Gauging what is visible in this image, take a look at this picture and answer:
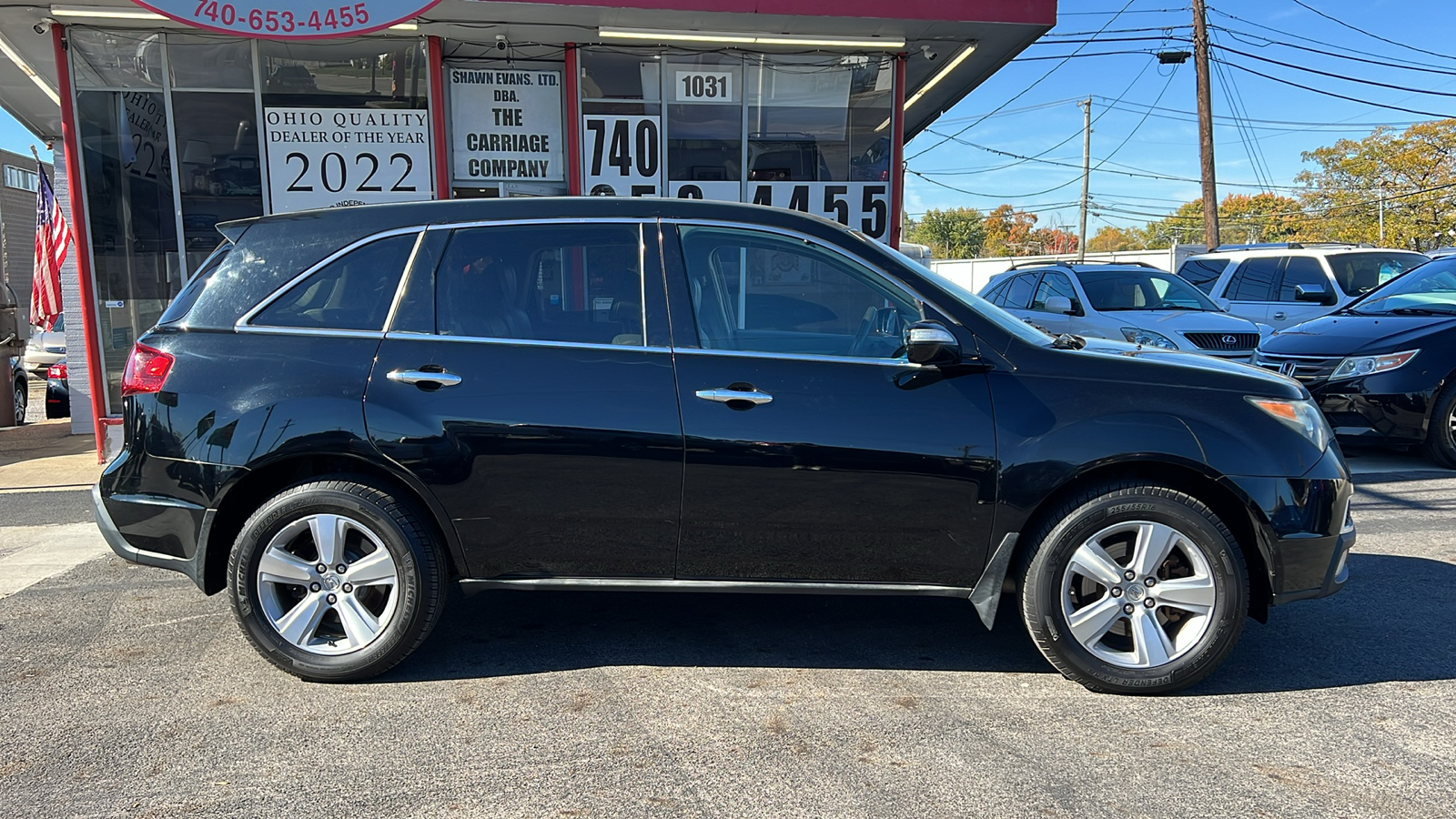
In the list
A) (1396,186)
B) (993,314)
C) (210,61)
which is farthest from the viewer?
Answer: (1396,186)

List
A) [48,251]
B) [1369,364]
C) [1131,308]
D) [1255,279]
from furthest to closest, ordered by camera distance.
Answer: [48,251], [1255,279], [1131,308], [1369,364]

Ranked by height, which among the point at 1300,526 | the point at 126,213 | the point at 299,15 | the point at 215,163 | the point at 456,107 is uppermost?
the point at 299,15

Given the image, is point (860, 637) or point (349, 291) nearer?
point (349, 291)

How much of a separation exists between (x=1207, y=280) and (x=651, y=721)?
13.3 metres

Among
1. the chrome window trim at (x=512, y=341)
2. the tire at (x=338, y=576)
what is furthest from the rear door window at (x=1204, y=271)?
the tire at (x=338, y=576)

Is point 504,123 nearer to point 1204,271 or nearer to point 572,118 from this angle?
point 572,118

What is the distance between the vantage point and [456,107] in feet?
32.1

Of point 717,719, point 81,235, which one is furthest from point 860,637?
point 81,235

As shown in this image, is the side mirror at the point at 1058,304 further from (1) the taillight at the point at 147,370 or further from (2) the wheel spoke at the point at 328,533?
(1) the taillight at the point at 147,370

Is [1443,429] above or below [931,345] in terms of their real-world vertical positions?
below

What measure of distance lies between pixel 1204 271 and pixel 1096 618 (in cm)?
1236

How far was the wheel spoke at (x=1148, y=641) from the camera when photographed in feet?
11.7

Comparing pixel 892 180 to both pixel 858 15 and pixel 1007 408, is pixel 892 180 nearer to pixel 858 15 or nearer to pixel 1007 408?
pixel 858 15

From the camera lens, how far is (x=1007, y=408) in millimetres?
3559
